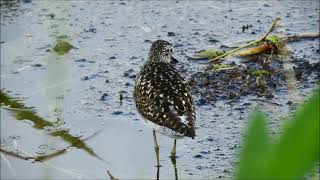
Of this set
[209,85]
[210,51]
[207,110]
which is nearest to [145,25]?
[210,51]

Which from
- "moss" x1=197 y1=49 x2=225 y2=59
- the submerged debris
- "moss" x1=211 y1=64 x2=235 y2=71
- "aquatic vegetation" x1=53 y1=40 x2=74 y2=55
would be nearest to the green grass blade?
the submerged debris

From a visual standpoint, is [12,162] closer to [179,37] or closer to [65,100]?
[65,100]

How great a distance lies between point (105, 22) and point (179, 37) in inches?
43.6

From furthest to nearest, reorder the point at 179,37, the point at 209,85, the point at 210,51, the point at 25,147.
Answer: the point at 179,37 → the point at 210,51 → the point at 209,85 → the point at 25,147

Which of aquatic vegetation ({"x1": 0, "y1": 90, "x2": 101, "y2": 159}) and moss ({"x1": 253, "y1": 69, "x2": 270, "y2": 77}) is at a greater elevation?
moss ({"x1": 253, "y1": 69, "x2": 270, "y2": 77})

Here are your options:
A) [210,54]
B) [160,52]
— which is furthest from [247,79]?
[160,52]

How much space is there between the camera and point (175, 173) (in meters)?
5.34

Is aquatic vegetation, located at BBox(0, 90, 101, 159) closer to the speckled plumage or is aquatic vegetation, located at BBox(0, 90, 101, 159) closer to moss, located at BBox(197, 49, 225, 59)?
the speckled plumage

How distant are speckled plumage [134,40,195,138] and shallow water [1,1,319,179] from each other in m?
0.49

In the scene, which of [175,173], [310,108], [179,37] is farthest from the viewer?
[179,37]

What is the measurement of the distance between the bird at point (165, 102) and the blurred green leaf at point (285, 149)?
3.88 metres

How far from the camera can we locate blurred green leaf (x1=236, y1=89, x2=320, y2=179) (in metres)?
0.67

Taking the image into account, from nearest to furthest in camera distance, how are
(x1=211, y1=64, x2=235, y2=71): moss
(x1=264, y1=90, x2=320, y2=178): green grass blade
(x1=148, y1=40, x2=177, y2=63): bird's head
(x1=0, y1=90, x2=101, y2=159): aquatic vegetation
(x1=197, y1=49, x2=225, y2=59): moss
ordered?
1. (x1=264, y1=90, x2=320, y2=178): green grass blade
2. (x1=0, y1=90, x2=101, y2=159): aquatic vegetation
3. (x1=148, y1=40, x2=177, y2=63): bird's head
4. (x1=211, y1=64, x2=235, y2=71): moss
5. (x1=197, y1=49, x2=225, y2=59): moss

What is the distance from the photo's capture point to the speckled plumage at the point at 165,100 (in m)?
4.75
